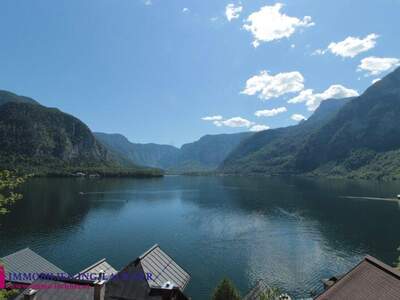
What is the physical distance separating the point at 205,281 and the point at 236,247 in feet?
94.1

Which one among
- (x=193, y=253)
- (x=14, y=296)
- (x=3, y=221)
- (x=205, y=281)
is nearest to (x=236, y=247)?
(x=193, y=253)

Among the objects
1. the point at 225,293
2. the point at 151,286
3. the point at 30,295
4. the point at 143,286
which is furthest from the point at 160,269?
the point at 30,295

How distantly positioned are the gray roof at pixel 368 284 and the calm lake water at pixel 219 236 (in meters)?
35.0

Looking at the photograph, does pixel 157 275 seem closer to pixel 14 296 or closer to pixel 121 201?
pixel 14 296

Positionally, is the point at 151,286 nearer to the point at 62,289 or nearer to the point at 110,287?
the point at 110,287

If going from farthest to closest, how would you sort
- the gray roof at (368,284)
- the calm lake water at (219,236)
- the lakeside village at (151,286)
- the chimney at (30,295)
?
the calm lake water at (219,236) < the lakeside village at (151,286) < the chimney at (30,295) < the gray roof at (368,284)

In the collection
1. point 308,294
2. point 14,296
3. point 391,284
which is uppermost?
point 391,284

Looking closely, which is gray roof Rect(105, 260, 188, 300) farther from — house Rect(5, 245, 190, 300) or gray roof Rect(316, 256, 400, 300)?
gray roof Rect(316, 256, 400, 300)

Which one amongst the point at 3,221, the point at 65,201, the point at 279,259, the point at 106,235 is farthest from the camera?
the point at 65,201

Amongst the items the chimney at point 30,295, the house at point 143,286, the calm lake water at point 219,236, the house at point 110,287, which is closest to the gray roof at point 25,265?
the house at point 110,287

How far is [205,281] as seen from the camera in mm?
66188

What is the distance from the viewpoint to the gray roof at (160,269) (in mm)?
35834

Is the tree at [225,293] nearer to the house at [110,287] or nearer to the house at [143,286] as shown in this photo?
the house at [143,286]

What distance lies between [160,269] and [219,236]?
70655mm
